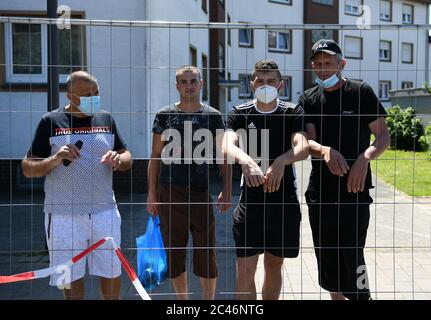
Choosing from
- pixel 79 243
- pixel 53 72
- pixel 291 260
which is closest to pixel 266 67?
pixel 79 243

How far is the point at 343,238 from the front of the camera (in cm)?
390

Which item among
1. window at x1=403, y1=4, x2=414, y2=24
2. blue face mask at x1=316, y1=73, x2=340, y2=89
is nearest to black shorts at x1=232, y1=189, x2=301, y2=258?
blue face mask at x1=316, y1=73, x2=340, y2=89

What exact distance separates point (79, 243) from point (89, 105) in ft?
3.20

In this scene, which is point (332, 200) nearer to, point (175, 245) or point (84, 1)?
point (175, 245)

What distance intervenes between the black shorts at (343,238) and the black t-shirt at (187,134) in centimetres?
82

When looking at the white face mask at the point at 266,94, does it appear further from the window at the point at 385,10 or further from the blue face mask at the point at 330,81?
the window at the point at 385,10

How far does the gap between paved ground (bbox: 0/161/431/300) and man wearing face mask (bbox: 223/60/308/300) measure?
0.24 metres

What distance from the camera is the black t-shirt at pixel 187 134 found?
3.91m

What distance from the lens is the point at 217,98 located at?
59.9ft

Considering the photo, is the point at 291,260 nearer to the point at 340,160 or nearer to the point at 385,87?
the point at 340,160

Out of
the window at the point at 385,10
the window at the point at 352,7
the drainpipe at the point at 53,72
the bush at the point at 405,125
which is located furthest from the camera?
the window at the point at 385,10

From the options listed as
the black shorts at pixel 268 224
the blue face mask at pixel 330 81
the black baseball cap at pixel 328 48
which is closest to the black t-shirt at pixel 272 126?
the black shorts at pixel 268 224

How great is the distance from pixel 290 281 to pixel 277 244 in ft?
5.67

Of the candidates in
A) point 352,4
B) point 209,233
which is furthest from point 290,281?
point 352,4
